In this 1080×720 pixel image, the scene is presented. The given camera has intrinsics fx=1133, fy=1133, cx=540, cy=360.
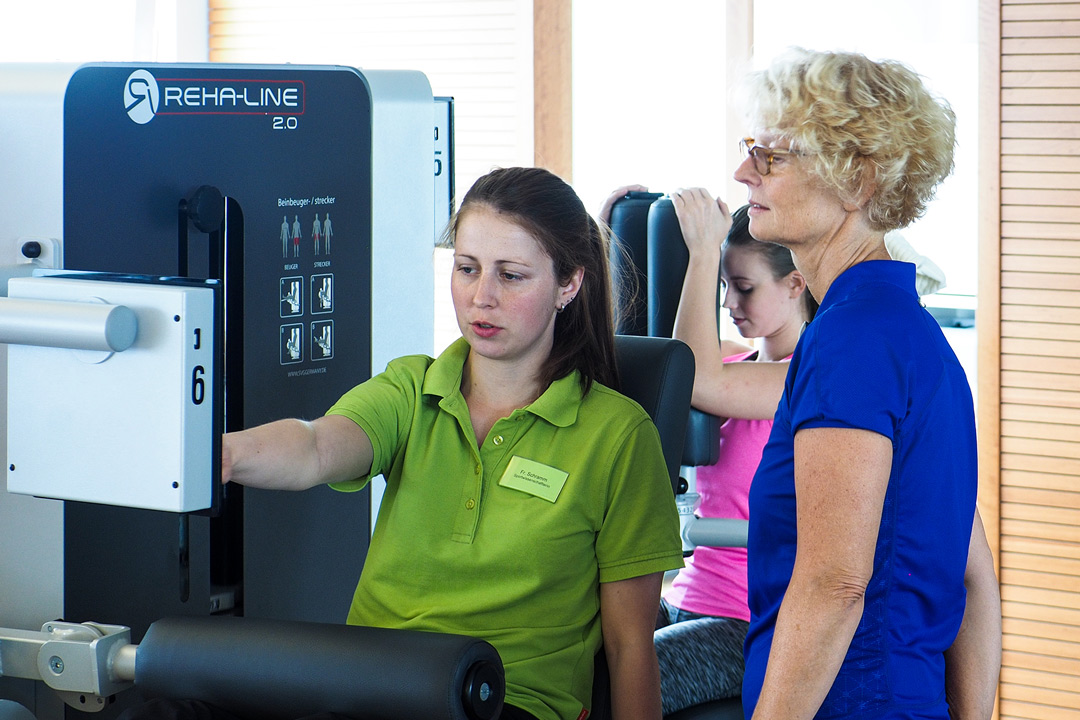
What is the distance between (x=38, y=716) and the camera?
1.59 metres

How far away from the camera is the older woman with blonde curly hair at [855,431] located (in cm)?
119

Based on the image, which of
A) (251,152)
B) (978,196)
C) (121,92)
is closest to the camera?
(121,92)

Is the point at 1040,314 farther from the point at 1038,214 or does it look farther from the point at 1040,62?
the point at 1040,62

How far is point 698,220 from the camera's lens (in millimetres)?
2064

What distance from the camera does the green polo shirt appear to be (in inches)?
60.9

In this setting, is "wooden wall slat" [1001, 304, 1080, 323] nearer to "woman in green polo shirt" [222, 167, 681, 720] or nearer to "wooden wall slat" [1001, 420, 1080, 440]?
"wooden wall slat" [1001, 420, 1080, 440]

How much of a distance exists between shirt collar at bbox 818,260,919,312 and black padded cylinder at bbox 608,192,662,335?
0.88 meters

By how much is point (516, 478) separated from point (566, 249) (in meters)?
0.36

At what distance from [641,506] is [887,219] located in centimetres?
53

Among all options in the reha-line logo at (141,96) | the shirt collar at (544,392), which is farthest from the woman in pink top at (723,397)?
the reha-line logo at (141,96)

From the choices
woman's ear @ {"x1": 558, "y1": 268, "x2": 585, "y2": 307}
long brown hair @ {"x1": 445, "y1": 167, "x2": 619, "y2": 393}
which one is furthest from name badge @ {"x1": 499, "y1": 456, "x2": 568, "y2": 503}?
woman's ear @ {"x1": 558, "y1": 268, "x2": 585, "y2": 307}

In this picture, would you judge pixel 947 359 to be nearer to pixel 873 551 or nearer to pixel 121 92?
pixel 873 551

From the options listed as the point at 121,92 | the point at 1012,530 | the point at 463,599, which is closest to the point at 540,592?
the point at 463,599

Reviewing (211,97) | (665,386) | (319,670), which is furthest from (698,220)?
(319,670)
